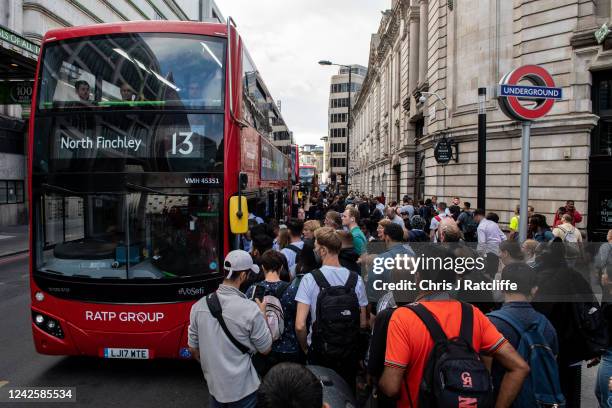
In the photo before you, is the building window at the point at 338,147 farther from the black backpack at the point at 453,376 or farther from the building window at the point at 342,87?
the black backpack at the point at 453,376

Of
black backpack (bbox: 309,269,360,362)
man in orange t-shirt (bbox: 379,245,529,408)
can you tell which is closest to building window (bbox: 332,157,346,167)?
black backpack (bbox: 309,269,360,362)

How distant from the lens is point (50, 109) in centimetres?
545

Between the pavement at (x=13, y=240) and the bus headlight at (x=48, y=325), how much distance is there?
44.1ft

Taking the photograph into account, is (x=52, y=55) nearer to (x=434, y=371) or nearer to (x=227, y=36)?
(x=227, y=36)

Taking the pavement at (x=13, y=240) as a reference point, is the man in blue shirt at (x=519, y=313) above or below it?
above

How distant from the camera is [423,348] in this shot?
2500 mm

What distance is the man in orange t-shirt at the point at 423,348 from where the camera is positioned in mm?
2512

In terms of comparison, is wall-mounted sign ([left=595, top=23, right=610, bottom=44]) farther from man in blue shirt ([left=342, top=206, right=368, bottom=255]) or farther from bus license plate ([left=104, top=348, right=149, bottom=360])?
bus license plate ([left=104, top=348, right=149, bottom=360])

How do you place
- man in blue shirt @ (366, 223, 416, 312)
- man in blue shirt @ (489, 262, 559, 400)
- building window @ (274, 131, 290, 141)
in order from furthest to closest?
1. building window @ (274, 131, 290, 141)
2. man in blue shirt @ (366, 223, 416, 312)
3. man in blue shirt @ (489, 262, 559, 400)

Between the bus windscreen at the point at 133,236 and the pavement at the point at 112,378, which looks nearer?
the pavement at the point at 112,378

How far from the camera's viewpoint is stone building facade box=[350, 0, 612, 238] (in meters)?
14.8

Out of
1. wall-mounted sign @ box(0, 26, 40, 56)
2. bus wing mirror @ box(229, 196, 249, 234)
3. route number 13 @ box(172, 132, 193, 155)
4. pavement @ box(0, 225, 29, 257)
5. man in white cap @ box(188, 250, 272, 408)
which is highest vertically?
wall-mounted sign @ box(0, 26, 40, 56)

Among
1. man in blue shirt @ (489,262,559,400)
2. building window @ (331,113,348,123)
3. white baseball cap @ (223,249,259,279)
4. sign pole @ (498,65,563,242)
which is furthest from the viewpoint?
building window @ (331,113,348,123)

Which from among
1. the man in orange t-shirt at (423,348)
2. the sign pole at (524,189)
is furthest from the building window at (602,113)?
the man in orange t-shirt at (423,348)
